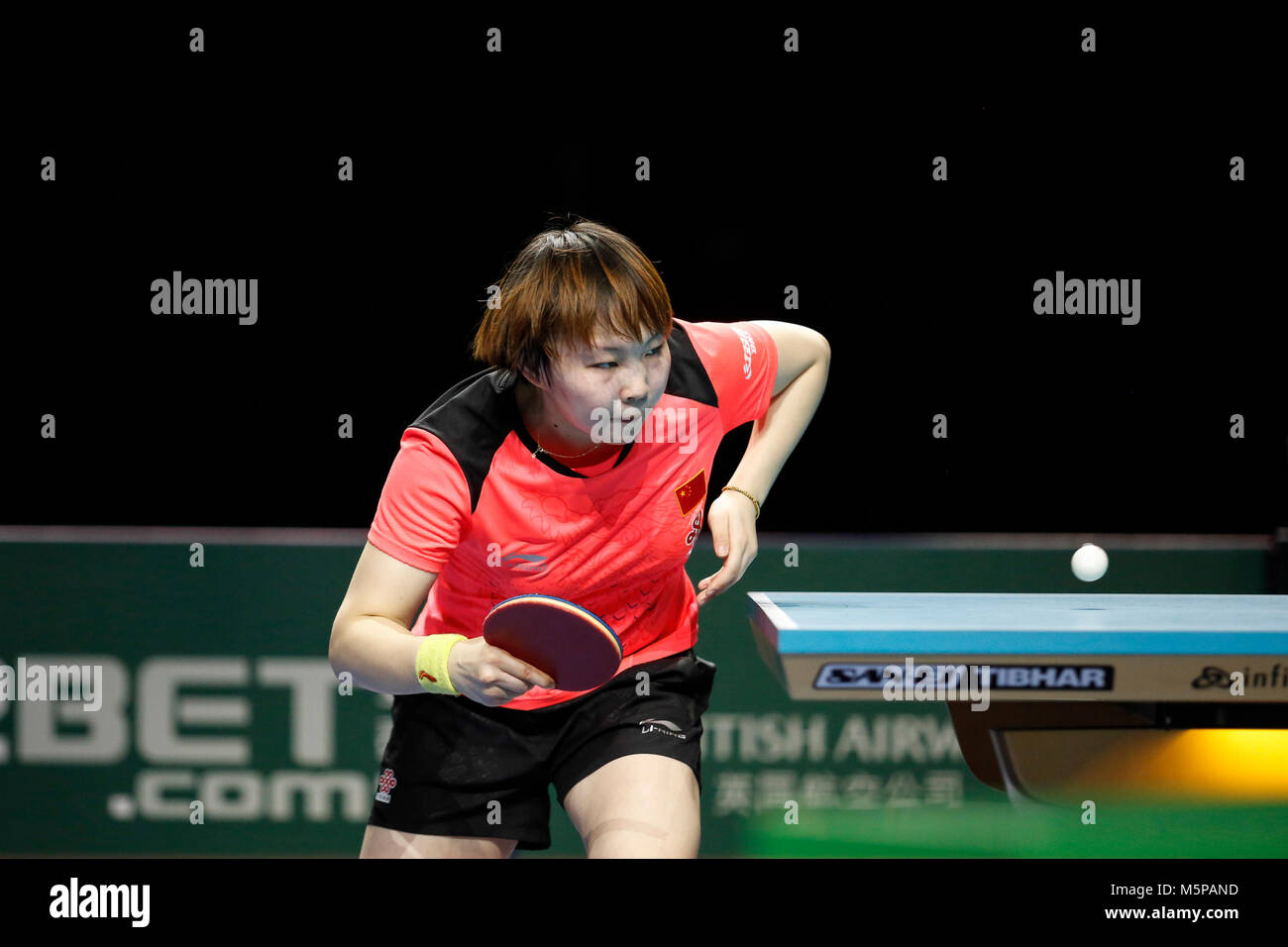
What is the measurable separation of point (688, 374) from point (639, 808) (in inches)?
32.1

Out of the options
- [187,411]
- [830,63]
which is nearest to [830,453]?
[830,63]

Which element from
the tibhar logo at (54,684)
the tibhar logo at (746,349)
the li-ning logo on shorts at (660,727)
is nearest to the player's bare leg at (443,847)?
the li-ning logo on shorts at (660,727)

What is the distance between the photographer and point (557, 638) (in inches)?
84.9

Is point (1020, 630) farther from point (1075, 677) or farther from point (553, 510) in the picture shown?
point (553, 510)

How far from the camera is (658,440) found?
8.42 feet

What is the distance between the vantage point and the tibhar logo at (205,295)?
3979 millimetres

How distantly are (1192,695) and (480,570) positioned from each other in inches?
51.4

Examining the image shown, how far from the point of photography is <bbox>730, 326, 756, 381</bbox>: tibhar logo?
2.78 meters

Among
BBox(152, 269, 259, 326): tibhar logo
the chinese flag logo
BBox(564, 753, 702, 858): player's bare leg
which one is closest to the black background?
BBox(152, 269, 259, 326): tibhar logo

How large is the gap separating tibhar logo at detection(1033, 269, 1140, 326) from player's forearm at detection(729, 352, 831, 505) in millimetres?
1305

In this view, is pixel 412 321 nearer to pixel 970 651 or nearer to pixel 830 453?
pixel 830 453

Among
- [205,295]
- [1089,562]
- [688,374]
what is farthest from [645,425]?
[205,295]

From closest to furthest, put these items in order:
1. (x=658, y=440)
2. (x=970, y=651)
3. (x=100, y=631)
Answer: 1. (x=970, y=651)
2. (x=658, y=440)
3. (x=100, y=631)
